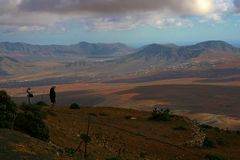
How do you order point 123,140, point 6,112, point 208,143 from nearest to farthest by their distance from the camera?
1. point 6,112
2. point 123,140
3. point 208,143

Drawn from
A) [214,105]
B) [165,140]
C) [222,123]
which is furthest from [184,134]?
[214,105]

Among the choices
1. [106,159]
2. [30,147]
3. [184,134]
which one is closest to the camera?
[30,147]

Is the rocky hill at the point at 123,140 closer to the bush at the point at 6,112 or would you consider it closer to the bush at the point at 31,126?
the bush at the point at 31,126

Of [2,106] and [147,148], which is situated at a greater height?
[2,106]

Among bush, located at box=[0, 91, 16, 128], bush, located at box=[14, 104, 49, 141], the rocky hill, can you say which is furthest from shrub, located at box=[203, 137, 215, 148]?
bush, located at box=[0, 91, 16, 128]

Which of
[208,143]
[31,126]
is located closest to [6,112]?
[31,126]

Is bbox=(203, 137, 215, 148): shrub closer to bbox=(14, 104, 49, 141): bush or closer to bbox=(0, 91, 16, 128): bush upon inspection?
bbox=(14, 104, 49, 141): bush

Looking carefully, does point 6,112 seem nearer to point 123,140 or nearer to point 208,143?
point 123,140

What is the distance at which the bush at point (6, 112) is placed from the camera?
1842 cm

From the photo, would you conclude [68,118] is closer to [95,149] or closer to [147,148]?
[147,148]

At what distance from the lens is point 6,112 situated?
19.2 metres

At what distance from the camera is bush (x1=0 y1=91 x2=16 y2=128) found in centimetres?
1842

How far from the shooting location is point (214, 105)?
14588cm

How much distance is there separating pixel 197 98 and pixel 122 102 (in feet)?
87.7
